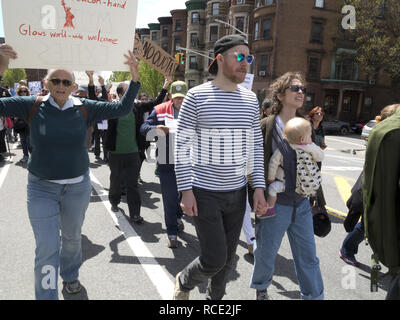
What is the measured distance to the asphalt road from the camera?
3338mm

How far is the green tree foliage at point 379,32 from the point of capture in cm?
2575

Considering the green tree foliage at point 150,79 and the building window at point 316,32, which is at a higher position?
the building window at point 316,32

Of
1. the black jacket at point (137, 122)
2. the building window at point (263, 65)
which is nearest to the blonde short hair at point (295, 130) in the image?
the black jacket at point (137, 122)

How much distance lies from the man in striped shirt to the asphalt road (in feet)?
3.16

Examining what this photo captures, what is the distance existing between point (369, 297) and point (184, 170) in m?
2.31

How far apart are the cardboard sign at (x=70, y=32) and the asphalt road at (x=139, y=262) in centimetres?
205

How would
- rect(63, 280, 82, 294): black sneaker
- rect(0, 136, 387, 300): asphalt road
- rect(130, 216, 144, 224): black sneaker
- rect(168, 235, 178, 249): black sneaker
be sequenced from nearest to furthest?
1. rect(63, 280, 82, 294): black sneaker
2. rect(0, 136, 387, 300): asphalt road
3. rect(168, 235, 178, 249): black sneaker
4. rect(130, 216, 144, 224): black sneaker

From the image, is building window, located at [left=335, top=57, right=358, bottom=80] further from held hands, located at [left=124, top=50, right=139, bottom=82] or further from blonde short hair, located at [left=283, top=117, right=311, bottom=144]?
held hands, located at [left=124, top=50, right=139, bottom=82]

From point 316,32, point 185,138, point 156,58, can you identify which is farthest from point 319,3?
point 185,138

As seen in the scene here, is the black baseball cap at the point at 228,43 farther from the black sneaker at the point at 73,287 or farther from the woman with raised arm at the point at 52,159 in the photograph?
the black sneaker at the point at 73,287

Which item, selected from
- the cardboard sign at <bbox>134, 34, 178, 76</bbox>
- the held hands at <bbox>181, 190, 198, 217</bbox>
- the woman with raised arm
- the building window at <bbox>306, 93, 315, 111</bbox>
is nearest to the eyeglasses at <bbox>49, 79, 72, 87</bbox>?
the woman with raised arm

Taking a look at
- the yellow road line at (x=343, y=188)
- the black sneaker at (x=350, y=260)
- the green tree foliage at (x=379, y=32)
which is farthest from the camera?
the green tree foliage at (x=379, y=32)

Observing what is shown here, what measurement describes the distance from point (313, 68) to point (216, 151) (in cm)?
3440
